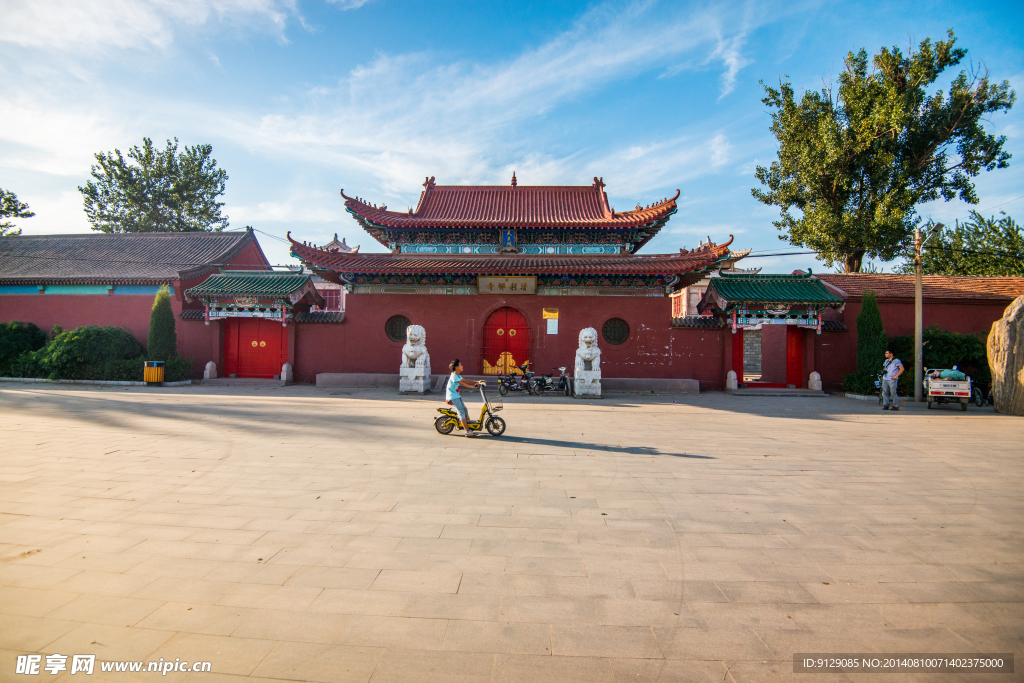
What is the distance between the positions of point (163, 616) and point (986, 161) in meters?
29.1

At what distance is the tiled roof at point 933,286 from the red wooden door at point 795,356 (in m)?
2.10

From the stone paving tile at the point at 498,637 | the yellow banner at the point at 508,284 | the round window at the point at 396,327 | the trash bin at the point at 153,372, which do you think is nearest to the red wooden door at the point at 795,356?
the yellow banner at the point at 508,284

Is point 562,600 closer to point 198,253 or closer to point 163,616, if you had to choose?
point 163,616

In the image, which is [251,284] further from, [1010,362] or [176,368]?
[1010,362]

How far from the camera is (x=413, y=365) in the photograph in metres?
13.4

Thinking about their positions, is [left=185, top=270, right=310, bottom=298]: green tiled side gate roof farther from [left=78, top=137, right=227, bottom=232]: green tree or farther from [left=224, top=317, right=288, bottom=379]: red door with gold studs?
[left=78, top=137, right=227, bottom=232]: green tree

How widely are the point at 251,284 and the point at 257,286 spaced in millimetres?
358

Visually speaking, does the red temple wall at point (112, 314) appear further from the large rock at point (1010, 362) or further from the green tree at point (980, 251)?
the green tree at point (980, 251)

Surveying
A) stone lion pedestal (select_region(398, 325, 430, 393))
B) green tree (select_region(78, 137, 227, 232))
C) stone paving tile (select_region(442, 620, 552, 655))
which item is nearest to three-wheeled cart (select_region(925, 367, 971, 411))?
stone lion pedestal (select_region(398, 325, 430, 393))

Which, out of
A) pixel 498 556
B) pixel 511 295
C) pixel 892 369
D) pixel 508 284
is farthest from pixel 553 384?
pixel 498 556

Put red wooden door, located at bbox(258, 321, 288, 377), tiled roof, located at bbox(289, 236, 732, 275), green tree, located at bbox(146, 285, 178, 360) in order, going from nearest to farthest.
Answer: tiled roof, located at bbox(289, 236, 732, 275), green tree, located at bbox(146, 285, 178, 360), red wooden door, located at bbox(258, 321, 288, 377)

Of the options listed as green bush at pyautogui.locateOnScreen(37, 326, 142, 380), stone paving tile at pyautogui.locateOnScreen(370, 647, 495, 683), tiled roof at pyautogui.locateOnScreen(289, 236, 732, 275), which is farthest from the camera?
green bush at pyautogui.locateOnScreen(37, 326, 142, 380)

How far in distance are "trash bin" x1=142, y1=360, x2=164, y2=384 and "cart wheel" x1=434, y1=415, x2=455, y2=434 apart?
11960mm

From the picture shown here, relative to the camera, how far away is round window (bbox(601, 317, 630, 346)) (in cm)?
1504
